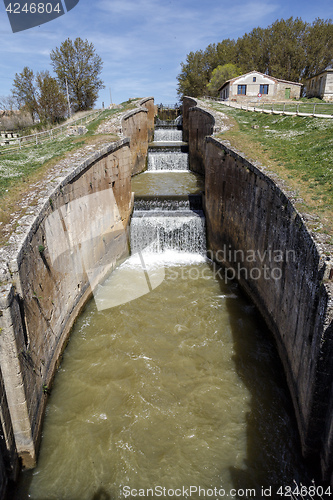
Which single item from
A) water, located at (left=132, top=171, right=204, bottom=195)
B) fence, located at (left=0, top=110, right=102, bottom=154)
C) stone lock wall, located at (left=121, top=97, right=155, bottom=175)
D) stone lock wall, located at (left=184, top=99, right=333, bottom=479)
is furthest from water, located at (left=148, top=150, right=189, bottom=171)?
stone lock wall, located at (left=184, top=99, right=333, bottom=479)

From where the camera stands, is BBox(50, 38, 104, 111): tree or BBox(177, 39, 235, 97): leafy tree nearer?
BBox(50, 38, 104, 111): tree

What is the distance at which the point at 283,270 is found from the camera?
759 centimetres

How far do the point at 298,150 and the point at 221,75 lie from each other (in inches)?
1533

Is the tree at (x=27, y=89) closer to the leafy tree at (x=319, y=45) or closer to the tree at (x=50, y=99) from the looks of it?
the tree at (x=50, y=99)

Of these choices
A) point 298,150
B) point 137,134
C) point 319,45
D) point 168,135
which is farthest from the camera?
point 319,45

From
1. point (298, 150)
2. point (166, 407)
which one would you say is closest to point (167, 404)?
point (166, 407)

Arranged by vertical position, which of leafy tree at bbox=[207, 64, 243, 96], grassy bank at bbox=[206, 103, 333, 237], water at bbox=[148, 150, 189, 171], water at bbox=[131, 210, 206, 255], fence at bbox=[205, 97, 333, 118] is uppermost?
leafy tree at bbox=[207, 64, 243, 96]

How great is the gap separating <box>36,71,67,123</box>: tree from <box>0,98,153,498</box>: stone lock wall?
22.1 metres

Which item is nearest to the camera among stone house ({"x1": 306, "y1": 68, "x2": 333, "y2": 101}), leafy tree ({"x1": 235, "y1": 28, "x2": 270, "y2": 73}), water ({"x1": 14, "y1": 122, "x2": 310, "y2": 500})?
water ({"x1": 14, "y1": 122, "x2": 310, "y2": 500})

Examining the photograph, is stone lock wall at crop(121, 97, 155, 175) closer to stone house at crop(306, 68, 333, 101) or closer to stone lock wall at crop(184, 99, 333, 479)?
stone lock wall at crop(184, 99, 333, 479)

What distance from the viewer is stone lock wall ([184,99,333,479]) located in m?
5.24

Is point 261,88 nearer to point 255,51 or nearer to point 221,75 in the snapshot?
point 221,75

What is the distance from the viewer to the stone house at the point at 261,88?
35875 millimetres

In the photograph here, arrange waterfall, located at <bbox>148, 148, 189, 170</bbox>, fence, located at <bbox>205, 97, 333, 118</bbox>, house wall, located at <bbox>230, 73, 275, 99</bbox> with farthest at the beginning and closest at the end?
house wall, located at <bbox>230, 73, 275, 99</bbox> → waterfall, located at <bbox>148, 148, 189, 170</bbox> → fence, located at <bbox>205, 97, 333, 118</bbox>
